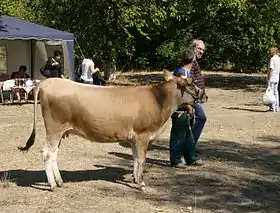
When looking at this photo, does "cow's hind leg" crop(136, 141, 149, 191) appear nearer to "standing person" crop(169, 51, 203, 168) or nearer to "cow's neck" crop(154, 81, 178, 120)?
"cow's neck" crop(154, 81, 178, 120)

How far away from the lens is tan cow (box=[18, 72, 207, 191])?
789 cm

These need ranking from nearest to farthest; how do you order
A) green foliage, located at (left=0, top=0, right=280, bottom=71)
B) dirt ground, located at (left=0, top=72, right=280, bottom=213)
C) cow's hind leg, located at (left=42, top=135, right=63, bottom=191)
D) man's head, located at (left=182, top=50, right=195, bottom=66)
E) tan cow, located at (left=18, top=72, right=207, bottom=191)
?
dirt ground, located at (left=0, top=72, right=280, bottom=213), tan cow, located at (left=18, top=72, right=207, bottom=191), cow's hind leg, located at (left=42, top=135, right=63, bottom=191), man's head, located at (left=182, top=50, right=195, bottom=66), green foliage, located at (left=0, top=0, right=280, bottom=71)

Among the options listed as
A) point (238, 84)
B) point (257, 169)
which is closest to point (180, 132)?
point (257, 169)

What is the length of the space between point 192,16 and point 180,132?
80.3 ft

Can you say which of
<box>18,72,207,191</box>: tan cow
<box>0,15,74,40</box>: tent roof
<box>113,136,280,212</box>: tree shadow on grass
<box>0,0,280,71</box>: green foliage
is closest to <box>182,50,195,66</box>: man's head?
<box>18,72,207,191</box>: tan cow

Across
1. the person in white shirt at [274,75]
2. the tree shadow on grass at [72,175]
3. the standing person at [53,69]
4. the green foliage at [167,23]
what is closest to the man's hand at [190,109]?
the tree shadow on grass at [72,175]

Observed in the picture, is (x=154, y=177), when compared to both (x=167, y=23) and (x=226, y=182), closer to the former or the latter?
(x=226, y=182)

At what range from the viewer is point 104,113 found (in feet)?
26.1

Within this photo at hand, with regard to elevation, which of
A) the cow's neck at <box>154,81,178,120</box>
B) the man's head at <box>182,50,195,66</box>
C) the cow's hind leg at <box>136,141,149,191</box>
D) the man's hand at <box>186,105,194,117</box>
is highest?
the man's head at <box>182,50,195,66</box>

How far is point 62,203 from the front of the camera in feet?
24.2

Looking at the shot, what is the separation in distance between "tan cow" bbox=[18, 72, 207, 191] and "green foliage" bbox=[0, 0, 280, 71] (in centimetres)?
1682

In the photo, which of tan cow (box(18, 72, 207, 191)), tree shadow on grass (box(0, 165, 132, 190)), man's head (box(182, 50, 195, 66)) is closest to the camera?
tan cow (box(18, 72, 207, 191))

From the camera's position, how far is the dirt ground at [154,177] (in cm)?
732

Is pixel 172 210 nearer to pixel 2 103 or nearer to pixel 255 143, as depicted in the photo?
pixel 255 143
